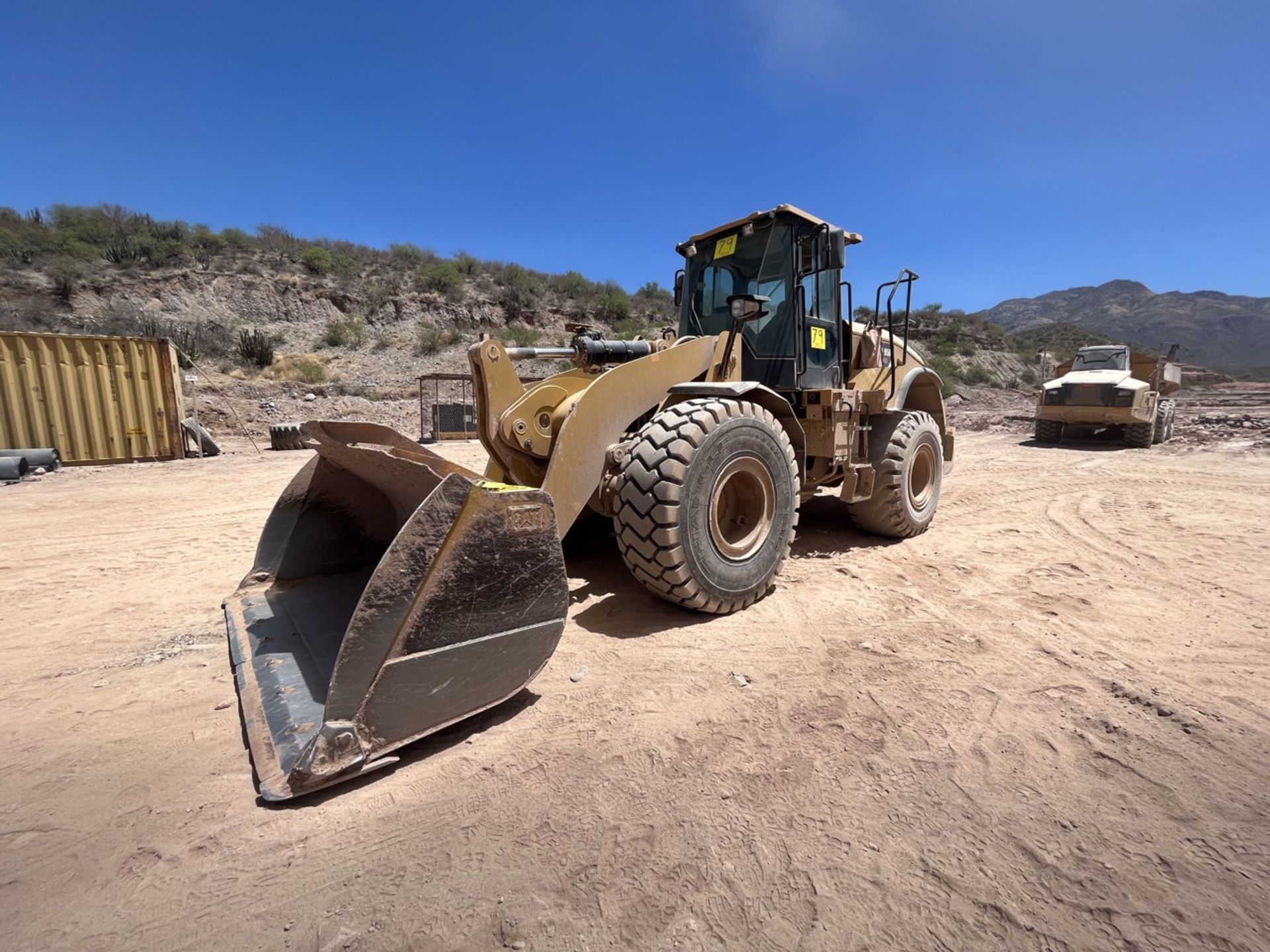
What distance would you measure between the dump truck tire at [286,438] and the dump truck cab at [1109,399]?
16.9 metres

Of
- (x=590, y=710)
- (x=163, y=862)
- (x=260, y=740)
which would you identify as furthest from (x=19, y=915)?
(x=590, y=710)

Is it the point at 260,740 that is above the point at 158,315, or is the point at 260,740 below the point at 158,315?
below

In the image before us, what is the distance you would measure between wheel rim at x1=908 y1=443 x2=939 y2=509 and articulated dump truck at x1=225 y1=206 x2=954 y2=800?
0.02m

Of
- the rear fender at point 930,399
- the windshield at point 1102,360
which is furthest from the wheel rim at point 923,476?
the windshield at point 1102,360

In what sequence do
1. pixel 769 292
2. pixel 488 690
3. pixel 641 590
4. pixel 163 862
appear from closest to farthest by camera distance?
pixel 163 862 → pixel 488 690 → pixel 641 590 → pixel 769 292

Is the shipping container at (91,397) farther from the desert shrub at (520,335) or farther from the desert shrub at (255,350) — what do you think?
the desert shrub at (520,335)

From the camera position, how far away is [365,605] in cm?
195

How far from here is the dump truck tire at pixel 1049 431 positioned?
1380cm

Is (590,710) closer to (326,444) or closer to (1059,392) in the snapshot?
(326,444)

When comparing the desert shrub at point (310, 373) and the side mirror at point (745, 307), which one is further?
the desert shrub at point (310, 373)

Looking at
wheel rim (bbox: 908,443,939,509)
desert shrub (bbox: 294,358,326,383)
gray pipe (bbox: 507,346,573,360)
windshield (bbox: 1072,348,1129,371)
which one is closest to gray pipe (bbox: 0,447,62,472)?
desert shrub (bbox: 294,358,326,383)

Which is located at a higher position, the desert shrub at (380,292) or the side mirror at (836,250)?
the desert shrub at (380,292)

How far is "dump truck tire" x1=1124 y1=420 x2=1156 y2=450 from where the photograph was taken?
1284 cm

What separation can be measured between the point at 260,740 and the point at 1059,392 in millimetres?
15951
